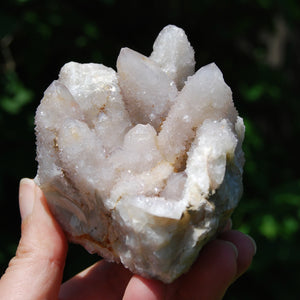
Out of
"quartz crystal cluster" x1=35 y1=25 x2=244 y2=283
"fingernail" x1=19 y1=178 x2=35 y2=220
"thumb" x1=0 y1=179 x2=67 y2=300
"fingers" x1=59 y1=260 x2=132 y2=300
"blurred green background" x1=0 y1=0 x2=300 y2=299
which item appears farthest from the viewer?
"blurred green background" x1=0 y1=0 x2=300 y2=299

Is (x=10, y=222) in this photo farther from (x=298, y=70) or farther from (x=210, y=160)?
(x=298, y=70)

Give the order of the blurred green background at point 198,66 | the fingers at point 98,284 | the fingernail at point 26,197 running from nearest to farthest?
the fingernail at point 26,197 < the fingers at point 98,284 < the blurred green background at point 198,66

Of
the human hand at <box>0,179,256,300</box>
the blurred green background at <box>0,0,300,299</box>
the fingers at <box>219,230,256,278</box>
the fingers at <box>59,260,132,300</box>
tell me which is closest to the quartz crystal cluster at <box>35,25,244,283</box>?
the human hand at <box>0,179,256,300</box>

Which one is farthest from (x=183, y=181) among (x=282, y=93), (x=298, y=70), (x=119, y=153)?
(x=298, y=70)

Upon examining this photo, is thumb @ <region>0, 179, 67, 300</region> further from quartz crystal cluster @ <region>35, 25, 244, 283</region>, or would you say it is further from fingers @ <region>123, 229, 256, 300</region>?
fingers @ <region>123, 229, 256, 300</region>

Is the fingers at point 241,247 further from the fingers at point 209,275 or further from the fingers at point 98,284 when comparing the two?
the fingers at point 98,284

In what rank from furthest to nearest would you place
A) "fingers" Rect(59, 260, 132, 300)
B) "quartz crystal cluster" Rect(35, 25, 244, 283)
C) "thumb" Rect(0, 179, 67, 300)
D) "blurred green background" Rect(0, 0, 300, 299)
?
"blurred green background" Rect(0, 0, 300, 299)
"fingers" Rect(59, 260, 132, 300)
"thumb" Rect(0, 179, 67, 300)
"quartz crystal cluster" Rect(35, 25, 244, 283)

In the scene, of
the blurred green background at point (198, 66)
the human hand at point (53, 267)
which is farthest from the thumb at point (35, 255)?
the blurred green background at point (198, 66)
